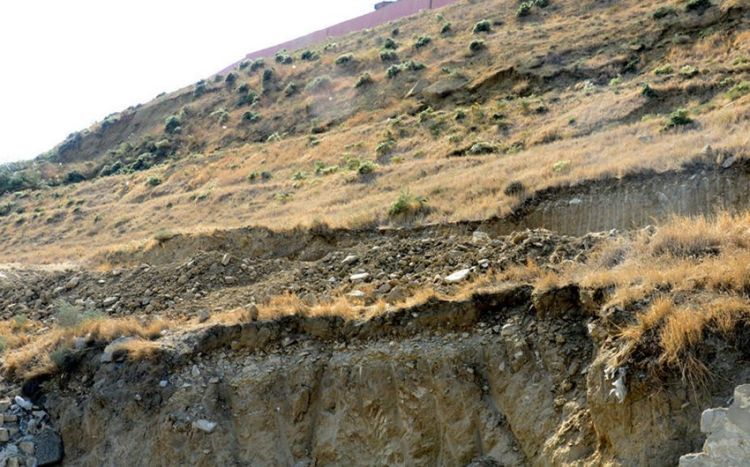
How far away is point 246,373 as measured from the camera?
7.52 meters

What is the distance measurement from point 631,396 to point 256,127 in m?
37.4

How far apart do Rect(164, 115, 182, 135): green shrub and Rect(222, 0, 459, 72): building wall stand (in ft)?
54.4

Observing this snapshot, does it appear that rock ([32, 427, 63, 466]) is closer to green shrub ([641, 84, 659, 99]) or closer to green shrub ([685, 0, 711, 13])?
green shrub ([641, 84, 659, 99])

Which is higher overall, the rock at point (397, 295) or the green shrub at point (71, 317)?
the green shrub at point (71, 317)

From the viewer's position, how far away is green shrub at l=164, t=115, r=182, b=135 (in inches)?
1822

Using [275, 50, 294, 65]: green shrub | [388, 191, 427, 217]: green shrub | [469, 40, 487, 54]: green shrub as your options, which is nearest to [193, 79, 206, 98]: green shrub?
[275, 50, 294, 65]: green shrub

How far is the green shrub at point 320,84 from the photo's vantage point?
4047 centimetres

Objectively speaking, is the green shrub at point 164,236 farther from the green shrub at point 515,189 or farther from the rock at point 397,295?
the rock at point 397,295

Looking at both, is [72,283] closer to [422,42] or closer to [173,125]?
[422,42]

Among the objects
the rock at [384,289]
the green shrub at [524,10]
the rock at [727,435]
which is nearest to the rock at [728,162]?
the rock at [384,289]

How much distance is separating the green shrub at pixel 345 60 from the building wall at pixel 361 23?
12.6m

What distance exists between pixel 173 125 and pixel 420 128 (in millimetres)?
26601

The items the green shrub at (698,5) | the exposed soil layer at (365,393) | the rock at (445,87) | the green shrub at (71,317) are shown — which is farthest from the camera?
the rock at (445,87)

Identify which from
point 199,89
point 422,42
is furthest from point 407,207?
point 199,89
